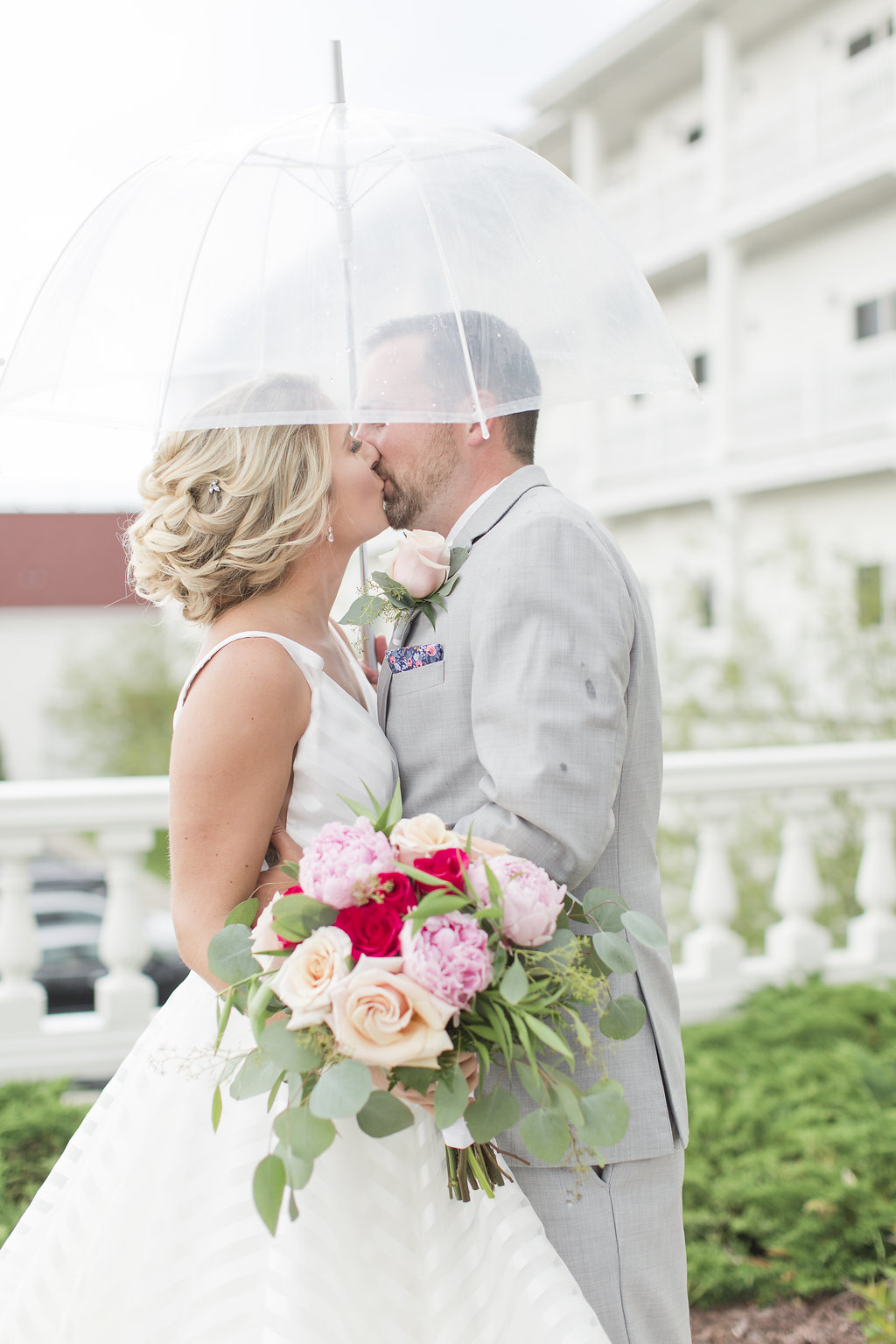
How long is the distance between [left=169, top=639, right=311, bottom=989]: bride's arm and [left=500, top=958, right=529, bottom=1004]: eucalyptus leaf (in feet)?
2.02

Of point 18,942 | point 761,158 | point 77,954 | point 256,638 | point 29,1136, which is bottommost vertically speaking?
point 77,954

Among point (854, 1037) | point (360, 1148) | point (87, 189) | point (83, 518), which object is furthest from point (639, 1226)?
point (83, 518)

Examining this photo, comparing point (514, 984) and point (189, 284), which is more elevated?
point (189, 284)

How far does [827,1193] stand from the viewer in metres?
3.36

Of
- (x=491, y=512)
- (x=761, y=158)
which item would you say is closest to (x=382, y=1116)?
(x=491, y=512)

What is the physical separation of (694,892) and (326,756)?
3202 mm

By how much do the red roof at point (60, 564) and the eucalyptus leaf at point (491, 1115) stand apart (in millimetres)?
22082

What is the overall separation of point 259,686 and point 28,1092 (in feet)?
8.61

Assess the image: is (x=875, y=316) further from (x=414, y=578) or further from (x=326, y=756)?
(x=326, y=756)

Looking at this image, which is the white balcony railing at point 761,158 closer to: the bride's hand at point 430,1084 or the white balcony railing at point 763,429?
the white balcony railing at point 763,429

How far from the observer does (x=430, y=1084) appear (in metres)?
1.44

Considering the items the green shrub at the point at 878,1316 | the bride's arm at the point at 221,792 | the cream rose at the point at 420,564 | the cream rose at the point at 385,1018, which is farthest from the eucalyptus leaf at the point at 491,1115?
the green shrub at the point at 878,1316

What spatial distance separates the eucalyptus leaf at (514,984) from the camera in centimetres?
138

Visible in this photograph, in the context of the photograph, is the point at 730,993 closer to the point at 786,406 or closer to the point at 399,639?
the point at 399,639
